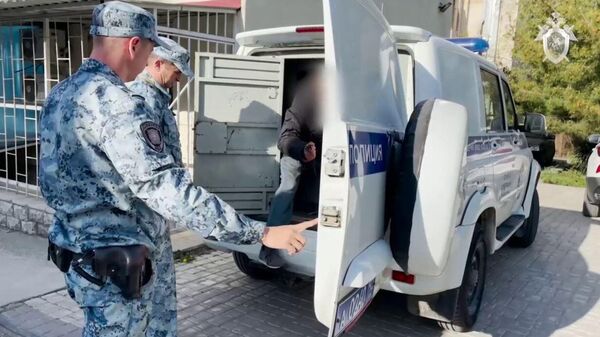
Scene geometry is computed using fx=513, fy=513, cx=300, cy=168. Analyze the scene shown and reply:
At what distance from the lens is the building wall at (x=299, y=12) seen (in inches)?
259

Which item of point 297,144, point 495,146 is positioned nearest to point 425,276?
point 297,144

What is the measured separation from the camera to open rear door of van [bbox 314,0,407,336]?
2066 millimetres

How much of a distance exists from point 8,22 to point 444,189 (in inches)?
262

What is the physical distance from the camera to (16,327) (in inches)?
136

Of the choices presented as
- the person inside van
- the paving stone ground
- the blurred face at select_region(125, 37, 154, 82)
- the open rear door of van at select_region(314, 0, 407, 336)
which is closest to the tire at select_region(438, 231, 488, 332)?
the paving stone ground

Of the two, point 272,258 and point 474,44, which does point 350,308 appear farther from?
point 474,44

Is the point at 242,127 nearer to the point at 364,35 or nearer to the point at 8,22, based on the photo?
the point at 364,35

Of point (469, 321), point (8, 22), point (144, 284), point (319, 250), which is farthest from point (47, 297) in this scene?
point (8, 22)

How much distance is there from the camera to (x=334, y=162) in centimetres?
206

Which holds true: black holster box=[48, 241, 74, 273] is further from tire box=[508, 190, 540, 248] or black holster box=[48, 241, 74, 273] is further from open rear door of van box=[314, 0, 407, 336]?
tire box=[508, 190, 540, 248]

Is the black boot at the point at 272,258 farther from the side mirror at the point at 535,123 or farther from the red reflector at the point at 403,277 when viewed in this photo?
the side mirror at the point at 535,123

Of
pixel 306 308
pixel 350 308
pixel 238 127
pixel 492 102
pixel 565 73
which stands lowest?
pixel 306 308

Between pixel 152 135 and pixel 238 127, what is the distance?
2188mm

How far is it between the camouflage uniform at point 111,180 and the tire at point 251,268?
2.17 meters
